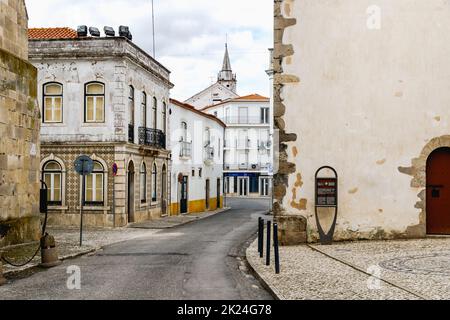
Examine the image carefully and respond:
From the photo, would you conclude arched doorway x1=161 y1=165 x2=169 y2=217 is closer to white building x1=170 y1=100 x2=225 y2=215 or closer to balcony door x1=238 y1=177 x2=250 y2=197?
white building x1=170 y1=100 x2=225 y2=215

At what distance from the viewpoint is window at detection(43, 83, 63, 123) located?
77.6ft

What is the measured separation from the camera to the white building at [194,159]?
106ft

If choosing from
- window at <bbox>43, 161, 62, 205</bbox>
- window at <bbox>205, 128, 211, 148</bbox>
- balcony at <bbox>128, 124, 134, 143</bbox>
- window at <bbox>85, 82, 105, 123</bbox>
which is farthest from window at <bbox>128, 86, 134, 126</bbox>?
window at <bbox>205, 128, 211, 148</bbox>

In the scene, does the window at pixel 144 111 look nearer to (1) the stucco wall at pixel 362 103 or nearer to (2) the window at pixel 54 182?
(2) the window at pixel 54 182

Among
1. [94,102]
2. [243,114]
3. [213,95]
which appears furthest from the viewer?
[213,95]

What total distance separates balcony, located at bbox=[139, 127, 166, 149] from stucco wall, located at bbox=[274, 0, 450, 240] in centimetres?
1238

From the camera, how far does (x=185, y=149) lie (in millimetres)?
34031

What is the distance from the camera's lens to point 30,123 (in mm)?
15156

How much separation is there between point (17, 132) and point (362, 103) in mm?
8227

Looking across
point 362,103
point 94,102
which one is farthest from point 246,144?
point 362,103

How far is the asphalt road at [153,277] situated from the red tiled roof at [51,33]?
1245 centimetres

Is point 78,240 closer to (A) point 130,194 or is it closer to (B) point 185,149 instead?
(A) point 130,194
